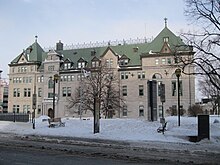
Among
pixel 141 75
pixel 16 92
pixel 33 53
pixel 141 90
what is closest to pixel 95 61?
pixel 141 75

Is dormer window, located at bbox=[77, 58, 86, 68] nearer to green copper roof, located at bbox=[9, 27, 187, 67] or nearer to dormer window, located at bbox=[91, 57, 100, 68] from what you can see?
green copper roof, located at bbox=[9, 27, 187, 67]

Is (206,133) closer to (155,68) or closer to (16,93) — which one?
(155,68)

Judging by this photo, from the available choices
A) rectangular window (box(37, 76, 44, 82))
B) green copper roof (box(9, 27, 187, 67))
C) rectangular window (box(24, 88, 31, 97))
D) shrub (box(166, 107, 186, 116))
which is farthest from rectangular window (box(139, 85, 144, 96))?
rectangular window (box(24, 88, 31, 97))

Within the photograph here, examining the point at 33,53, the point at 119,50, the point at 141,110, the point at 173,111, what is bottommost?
the point at 141,110

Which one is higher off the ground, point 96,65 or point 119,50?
point 119,50

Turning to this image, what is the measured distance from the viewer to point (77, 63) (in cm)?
8331

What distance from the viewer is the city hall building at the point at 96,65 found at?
72.5 m

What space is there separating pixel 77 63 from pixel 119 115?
19.0 meters

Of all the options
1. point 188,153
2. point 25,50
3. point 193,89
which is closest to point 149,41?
point 193,89

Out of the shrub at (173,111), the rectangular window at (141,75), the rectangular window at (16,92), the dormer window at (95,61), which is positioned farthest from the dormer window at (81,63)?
the shrub at (173,111)

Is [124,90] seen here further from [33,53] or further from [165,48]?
[33,53]

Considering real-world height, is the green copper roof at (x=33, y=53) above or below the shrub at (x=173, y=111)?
above

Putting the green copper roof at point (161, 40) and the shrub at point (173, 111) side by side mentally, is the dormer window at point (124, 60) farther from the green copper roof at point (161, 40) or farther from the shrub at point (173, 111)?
the shrub at point (173, 111)

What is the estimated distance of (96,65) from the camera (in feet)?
259
